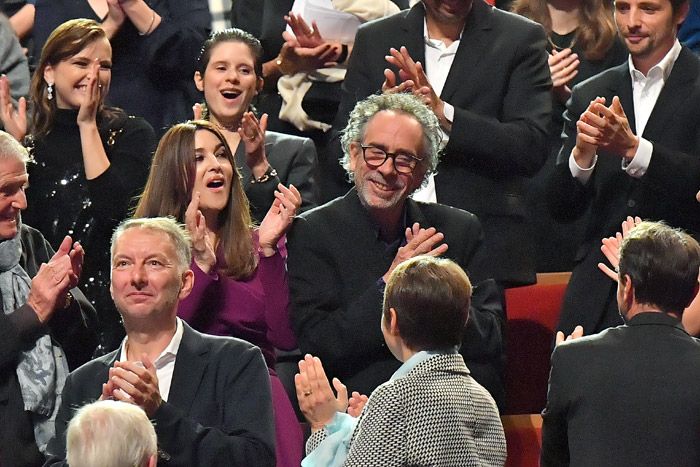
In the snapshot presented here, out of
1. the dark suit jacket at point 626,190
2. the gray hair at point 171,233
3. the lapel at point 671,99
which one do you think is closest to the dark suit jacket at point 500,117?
the dark suit jacket at point 626,190

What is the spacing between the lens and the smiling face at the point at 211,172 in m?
5.20

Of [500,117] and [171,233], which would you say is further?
[500,117]

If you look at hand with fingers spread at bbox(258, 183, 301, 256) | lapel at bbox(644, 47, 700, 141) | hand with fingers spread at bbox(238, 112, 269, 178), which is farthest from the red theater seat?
hand with fingers spread at bbox(258, 183, 301, 256)

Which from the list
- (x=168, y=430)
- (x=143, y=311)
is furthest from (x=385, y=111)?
(x=168, y=430)

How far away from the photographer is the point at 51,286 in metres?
4.89

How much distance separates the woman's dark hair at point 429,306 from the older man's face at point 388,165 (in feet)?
3.40

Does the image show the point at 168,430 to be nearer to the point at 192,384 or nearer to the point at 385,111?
the point at 192,384

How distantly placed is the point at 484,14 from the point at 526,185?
108 cm

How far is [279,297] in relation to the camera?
16.5 ft

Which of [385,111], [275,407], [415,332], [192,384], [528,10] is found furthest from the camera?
[528,10]

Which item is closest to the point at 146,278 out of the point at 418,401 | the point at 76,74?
the point at 418,401

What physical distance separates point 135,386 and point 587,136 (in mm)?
2031

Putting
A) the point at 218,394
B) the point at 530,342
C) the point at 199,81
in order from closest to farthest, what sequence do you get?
the point at 218,394, the point at 530,342, the point at 199,81

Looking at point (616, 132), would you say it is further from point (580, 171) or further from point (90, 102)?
point (90, 102)
